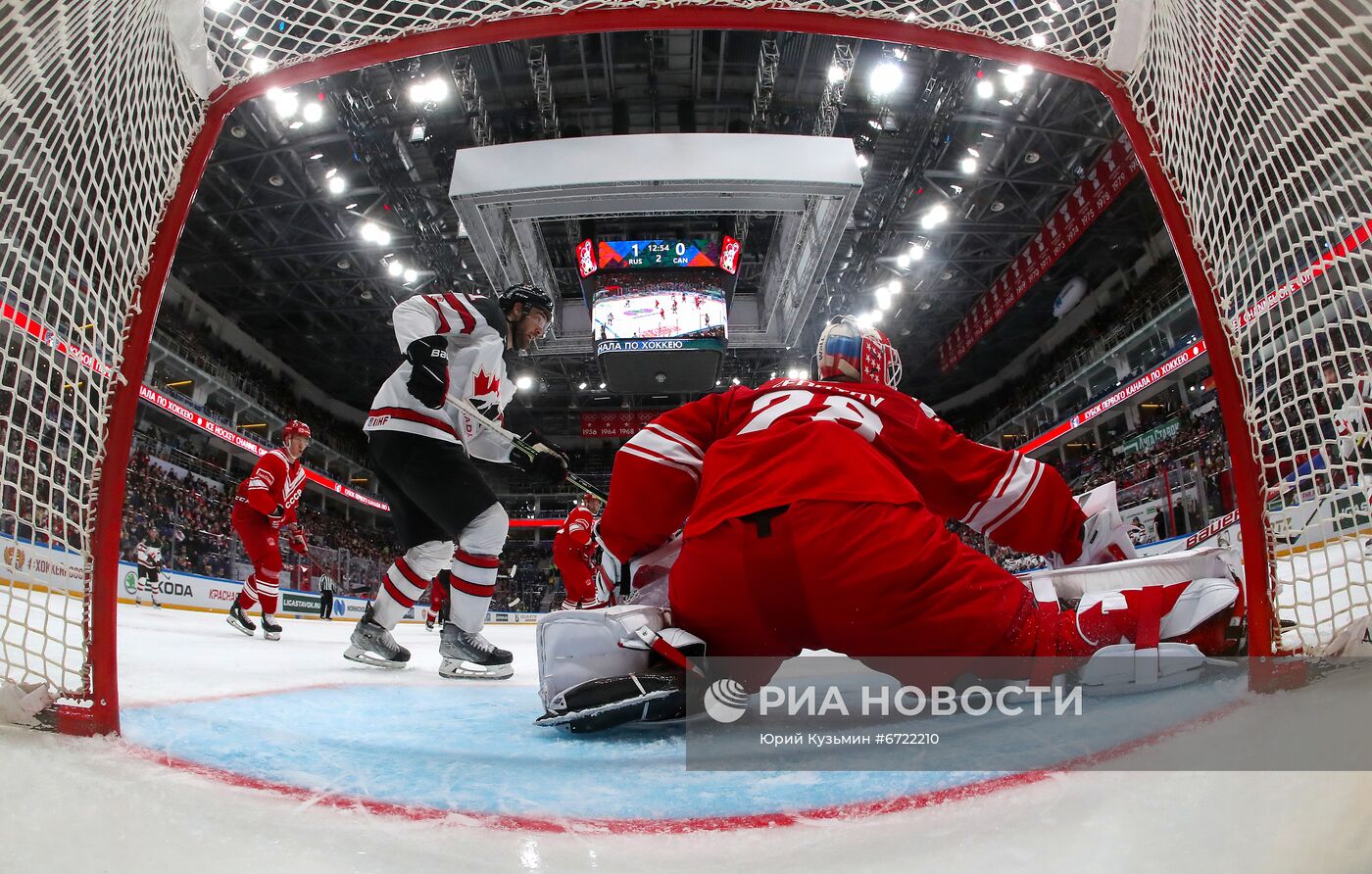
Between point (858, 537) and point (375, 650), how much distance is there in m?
2.13

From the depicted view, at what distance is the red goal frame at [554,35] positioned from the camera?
1.07 metres

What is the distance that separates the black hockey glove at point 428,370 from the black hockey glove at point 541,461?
669mm

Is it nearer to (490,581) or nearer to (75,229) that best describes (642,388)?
(490,581)

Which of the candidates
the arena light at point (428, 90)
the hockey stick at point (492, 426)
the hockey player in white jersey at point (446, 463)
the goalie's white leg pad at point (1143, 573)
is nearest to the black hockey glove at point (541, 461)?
the hockey stick at point (492, 426)

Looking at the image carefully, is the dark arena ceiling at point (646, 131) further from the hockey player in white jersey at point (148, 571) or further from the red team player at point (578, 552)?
the hockey player in white jersey at point (148, 571)

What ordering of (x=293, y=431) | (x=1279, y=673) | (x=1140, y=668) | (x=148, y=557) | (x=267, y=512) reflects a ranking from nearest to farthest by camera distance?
(x=1279, y=673) → (x=1140, y=668) → (x=267, y=512) → (x=293, y=431) → (x=148, y=557)

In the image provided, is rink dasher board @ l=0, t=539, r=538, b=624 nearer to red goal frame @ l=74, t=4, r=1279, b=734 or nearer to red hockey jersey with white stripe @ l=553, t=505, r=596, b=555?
red goal frame @ l=74, t=4, r=1279, b=734

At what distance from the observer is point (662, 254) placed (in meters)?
10.2

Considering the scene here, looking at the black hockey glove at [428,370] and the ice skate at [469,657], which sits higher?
the black hockey glove at [428,370]

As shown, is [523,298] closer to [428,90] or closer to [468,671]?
[468,671]

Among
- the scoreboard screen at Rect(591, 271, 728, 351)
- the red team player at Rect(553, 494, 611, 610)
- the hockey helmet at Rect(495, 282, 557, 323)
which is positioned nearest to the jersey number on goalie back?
the hockey helmet at Rect(495, 282, 557, 323)

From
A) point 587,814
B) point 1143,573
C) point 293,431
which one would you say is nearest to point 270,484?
point 293,431

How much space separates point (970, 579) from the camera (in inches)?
48.4

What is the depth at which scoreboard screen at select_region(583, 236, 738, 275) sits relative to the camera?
33.6 feet
